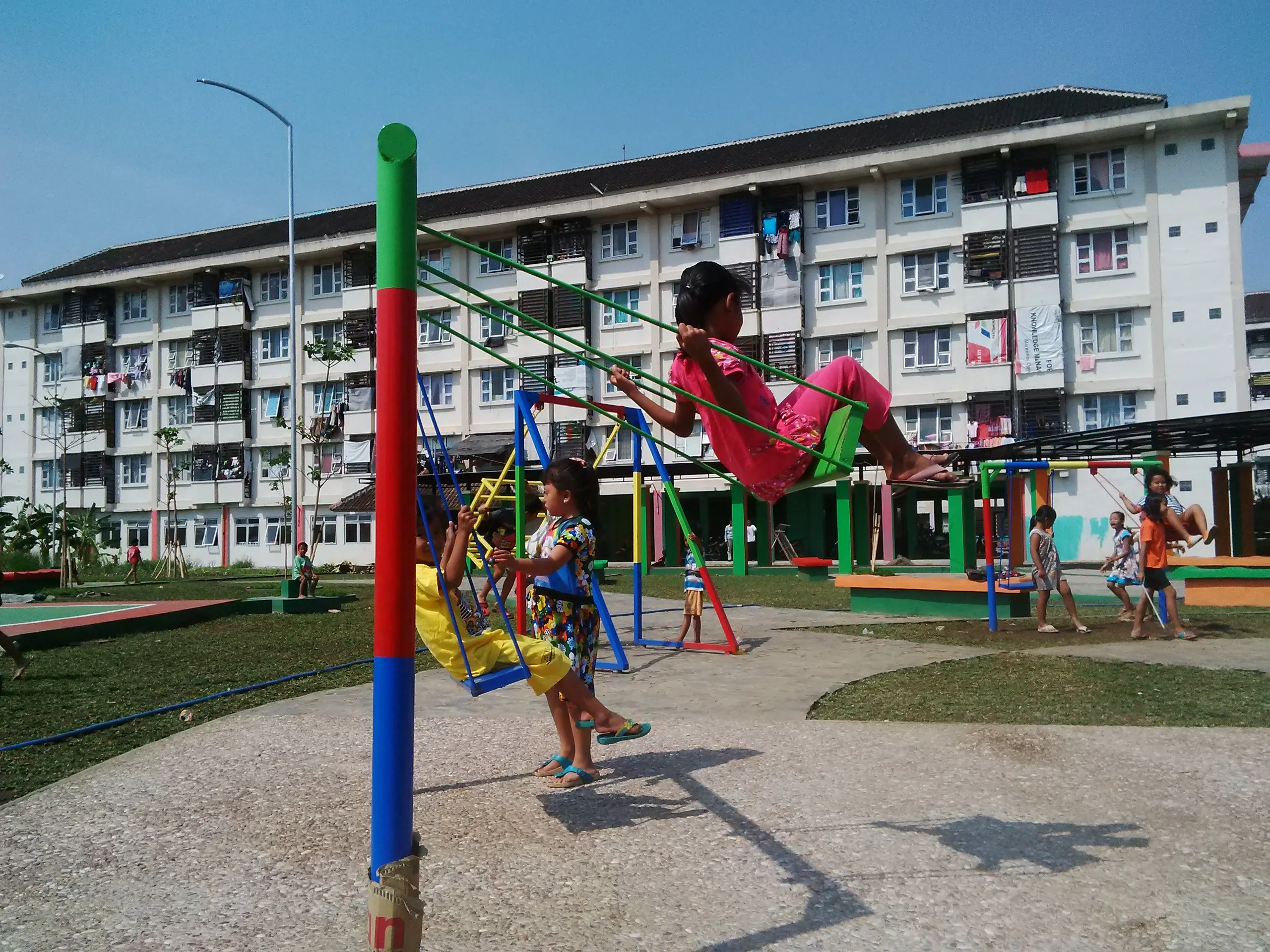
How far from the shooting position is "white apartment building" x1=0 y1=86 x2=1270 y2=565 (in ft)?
110

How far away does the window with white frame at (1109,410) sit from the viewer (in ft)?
110

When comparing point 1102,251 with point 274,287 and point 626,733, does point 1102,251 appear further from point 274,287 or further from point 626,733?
point 274,287

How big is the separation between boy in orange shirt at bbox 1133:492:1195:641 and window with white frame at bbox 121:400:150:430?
159ft

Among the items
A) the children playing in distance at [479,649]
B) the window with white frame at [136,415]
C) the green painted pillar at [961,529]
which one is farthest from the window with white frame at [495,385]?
the children playing in distance at [479,649]

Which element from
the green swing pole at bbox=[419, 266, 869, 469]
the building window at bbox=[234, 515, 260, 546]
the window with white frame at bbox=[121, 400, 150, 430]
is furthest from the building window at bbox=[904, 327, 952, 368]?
the window with white frame at bbox=[121, 400, 150, 430]

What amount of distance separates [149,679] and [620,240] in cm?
3322

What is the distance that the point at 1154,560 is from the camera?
41.4ft

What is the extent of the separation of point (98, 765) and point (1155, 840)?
19.4 feet

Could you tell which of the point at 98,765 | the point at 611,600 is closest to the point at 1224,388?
the point at 611,600

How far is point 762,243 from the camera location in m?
38.6

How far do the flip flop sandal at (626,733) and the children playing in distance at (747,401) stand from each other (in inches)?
72.2

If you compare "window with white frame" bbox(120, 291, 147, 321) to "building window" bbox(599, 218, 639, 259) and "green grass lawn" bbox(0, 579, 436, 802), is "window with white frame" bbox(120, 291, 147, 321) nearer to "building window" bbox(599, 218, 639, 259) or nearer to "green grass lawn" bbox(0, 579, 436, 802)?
"building window" bbox(599, 218, 639, 259)

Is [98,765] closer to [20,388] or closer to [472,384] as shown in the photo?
[472,384]

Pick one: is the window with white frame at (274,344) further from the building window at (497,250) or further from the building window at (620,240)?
the building window at (620,240)
